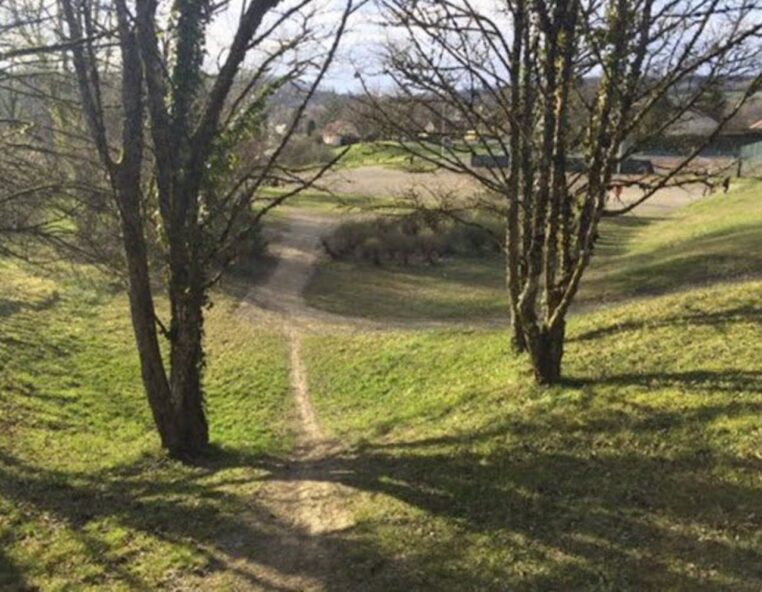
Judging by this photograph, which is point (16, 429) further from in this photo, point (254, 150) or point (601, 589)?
point (254, 150)

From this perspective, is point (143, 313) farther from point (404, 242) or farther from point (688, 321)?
point (404, 242)

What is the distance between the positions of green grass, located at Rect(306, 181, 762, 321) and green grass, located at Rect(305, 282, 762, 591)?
21.5ft

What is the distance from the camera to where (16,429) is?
12.7 meters

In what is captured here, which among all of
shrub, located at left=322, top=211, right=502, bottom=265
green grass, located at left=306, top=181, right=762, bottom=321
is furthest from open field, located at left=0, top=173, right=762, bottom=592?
shrub, located at left=322, top=211, right=502, bottom=265

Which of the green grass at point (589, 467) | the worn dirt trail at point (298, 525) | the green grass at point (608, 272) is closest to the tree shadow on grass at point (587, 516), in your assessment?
the green grass at point (589, 467)

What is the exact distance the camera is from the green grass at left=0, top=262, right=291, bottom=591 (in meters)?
7.91

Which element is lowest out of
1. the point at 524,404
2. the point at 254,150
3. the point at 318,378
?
the point at 318,378

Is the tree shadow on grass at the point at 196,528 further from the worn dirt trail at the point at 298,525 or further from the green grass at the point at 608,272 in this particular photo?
the green grass at the point at 608,272

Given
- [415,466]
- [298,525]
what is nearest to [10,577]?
[298,525]

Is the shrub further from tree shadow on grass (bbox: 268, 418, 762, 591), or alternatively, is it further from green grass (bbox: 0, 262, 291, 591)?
tree shadow on grass (bbox: 268, 418, 762, 591)

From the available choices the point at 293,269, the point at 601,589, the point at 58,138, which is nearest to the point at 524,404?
the point at 601,589

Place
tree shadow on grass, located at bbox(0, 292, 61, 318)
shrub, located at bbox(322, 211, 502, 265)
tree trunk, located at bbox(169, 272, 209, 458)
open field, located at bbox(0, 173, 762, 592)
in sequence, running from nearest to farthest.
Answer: open field, located at bbox(0, 173, 762, 592), tree trunk, located at bbox(169, 272, 209, 458), tree shadow on grass, located at bbox(0, 292, 61, 318), shrub, located at bbox(322, 211, 502, 265)

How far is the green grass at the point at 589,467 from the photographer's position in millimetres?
6371

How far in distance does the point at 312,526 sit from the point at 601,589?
3310 millimetres
